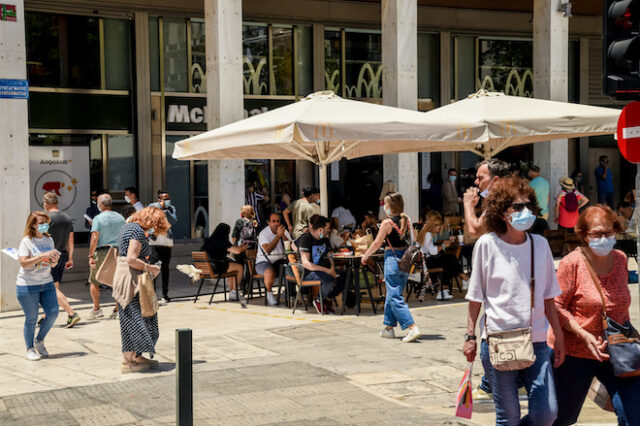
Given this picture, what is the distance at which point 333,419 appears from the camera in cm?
694

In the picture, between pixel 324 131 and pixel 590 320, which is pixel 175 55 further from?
pixel 590 320

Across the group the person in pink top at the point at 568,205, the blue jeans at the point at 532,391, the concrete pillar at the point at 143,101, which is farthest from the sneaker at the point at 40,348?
the concrete pillar at the point at 143,101

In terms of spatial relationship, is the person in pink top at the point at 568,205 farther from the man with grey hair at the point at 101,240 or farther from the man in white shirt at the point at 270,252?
the man with grey hair at the point at 101,240

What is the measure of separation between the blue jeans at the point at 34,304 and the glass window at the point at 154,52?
10.2m

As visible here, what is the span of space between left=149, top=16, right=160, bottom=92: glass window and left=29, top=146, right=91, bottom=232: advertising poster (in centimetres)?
211

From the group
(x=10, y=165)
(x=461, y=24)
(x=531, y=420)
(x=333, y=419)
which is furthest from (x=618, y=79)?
(x=461, y=24)

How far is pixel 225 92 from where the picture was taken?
608 inches

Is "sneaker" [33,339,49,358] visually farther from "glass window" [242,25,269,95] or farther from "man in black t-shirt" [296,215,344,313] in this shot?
"glass window" [242,25,269,95]

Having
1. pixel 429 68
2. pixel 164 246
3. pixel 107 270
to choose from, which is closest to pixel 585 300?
pixel 107 270

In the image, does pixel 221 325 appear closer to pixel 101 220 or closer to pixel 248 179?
pixel 101 220

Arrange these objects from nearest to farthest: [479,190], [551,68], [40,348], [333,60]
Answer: [479,190] → [40,348] → [551,68] → [333,60]

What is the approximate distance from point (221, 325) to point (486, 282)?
6.97 meters

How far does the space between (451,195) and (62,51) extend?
31.5 feet

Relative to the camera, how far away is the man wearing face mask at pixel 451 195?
21.7 m
